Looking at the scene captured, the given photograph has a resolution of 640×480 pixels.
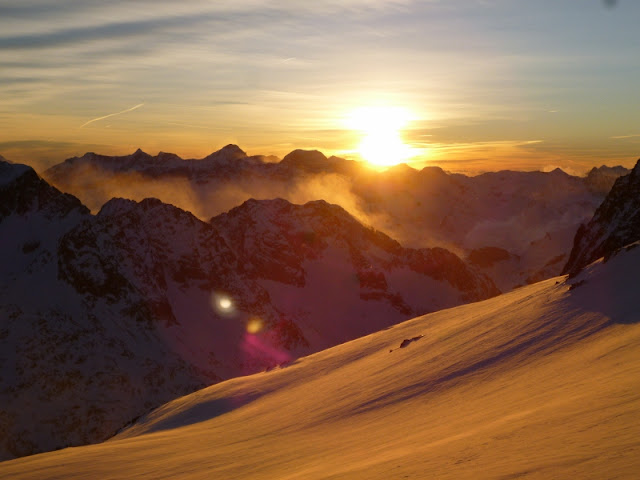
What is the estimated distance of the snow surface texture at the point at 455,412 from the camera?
1432 centimetres

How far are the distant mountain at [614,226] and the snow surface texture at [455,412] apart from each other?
1169 centimetres

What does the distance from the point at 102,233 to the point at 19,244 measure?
2520 centimetres

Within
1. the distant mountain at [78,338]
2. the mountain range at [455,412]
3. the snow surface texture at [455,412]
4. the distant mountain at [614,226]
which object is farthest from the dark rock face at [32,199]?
the distant mountain at [614,226]

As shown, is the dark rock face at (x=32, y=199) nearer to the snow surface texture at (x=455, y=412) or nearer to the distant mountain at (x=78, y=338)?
the distant mountain at (x=78, y=338)

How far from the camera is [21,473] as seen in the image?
24.2 meters

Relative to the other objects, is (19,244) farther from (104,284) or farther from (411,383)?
(411,383)

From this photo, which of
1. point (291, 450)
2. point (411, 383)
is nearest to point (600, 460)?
point (291, 450)

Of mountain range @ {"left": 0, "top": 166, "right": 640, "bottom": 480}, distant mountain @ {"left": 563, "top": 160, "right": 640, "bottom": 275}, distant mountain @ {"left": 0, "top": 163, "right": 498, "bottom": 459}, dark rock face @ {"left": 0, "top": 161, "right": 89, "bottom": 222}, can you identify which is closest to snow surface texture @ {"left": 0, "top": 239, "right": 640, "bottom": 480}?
mountain range @ {"left": 0, "top": 166, "right": 640, "bottom": 480}

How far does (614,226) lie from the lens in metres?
49.9

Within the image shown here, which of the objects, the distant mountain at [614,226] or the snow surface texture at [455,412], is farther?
the distant mountain at [614,226]

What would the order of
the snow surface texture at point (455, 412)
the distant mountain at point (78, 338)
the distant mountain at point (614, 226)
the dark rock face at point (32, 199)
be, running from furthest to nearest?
the dark rock face at point (32, 199)
the distant mountain at point (78, 338)
the distant mountain at point (614, 226)
the snow surface texture at point (455, 412)

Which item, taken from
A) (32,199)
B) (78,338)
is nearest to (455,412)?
(78,338)

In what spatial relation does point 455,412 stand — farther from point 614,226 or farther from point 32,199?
point 32,199

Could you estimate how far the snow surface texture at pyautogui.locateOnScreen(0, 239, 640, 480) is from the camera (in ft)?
47.0
